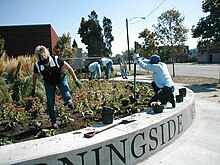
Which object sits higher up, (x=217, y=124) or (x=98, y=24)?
(x=98, y=24)

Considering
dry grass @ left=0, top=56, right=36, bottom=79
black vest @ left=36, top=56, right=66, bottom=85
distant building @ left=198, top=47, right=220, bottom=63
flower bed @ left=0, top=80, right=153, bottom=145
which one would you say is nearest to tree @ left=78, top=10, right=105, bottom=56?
distant building @ left=198, top=47, right=220, bottom=63

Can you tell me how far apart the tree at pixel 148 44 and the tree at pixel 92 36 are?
71.7 ft

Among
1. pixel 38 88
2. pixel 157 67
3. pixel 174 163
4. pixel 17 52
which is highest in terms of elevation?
pixel 17 52

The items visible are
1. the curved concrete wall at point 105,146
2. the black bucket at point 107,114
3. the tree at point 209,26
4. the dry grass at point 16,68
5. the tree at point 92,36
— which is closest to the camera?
the curved concrete wall at point 105,146

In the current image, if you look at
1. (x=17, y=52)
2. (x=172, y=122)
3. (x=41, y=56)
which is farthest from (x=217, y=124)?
(x=17, y=52)

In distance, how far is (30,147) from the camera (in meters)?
3.12

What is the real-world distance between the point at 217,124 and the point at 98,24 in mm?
45869

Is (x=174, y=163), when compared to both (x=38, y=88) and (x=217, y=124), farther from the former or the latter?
(x=38, y=88)

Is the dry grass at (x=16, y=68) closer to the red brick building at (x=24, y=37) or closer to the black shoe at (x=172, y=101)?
the black shoe at (x=172, y=101)

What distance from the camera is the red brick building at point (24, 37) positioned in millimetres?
23016

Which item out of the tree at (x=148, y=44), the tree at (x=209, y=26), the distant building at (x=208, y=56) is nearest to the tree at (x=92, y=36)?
the tree at (x=148, y=44)

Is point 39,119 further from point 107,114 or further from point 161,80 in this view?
point 161,80

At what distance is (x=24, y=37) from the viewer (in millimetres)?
23094

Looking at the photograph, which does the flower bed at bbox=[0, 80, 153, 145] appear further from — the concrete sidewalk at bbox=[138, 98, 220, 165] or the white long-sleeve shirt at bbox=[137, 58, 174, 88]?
the concrete sidewalk at bbox=[138, 98, 220, 165]
